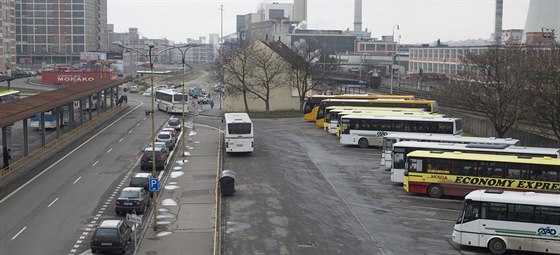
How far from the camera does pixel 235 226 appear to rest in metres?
27.0

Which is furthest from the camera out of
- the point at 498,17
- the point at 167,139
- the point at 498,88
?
the point at 498,17

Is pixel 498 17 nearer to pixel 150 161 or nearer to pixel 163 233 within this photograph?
pixel 150 161

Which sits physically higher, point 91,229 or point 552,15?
point 552,15

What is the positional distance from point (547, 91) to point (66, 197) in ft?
90.7

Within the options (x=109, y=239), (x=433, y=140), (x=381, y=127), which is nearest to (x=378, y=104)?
(x=381, y=127)

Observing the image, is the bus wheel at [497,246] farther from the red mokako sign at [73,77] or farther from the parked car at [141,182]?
the red mokako sign at [73,77]

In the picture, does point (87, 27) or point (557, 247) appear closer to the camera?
point (557, 247)

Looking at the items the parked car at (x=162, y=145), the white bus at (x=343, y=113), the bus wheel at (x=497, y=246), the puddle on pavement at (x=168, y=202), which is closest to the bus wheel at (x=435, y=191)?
the bus wheel at (x=497, y=246)

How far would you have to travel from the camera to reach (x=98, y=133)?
57.4 m

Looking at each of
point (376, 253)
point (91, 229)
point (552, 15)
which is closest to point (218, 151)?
point (91, 229)

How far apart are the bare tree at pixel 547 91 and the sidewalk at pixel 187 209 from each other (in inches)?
781

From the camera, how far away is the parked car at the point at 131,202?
28.8m

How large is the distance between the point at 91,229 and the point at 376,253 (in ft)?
37.4

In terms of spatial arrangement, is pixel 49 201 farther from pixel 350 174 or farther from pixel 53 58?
pixel 53 58
